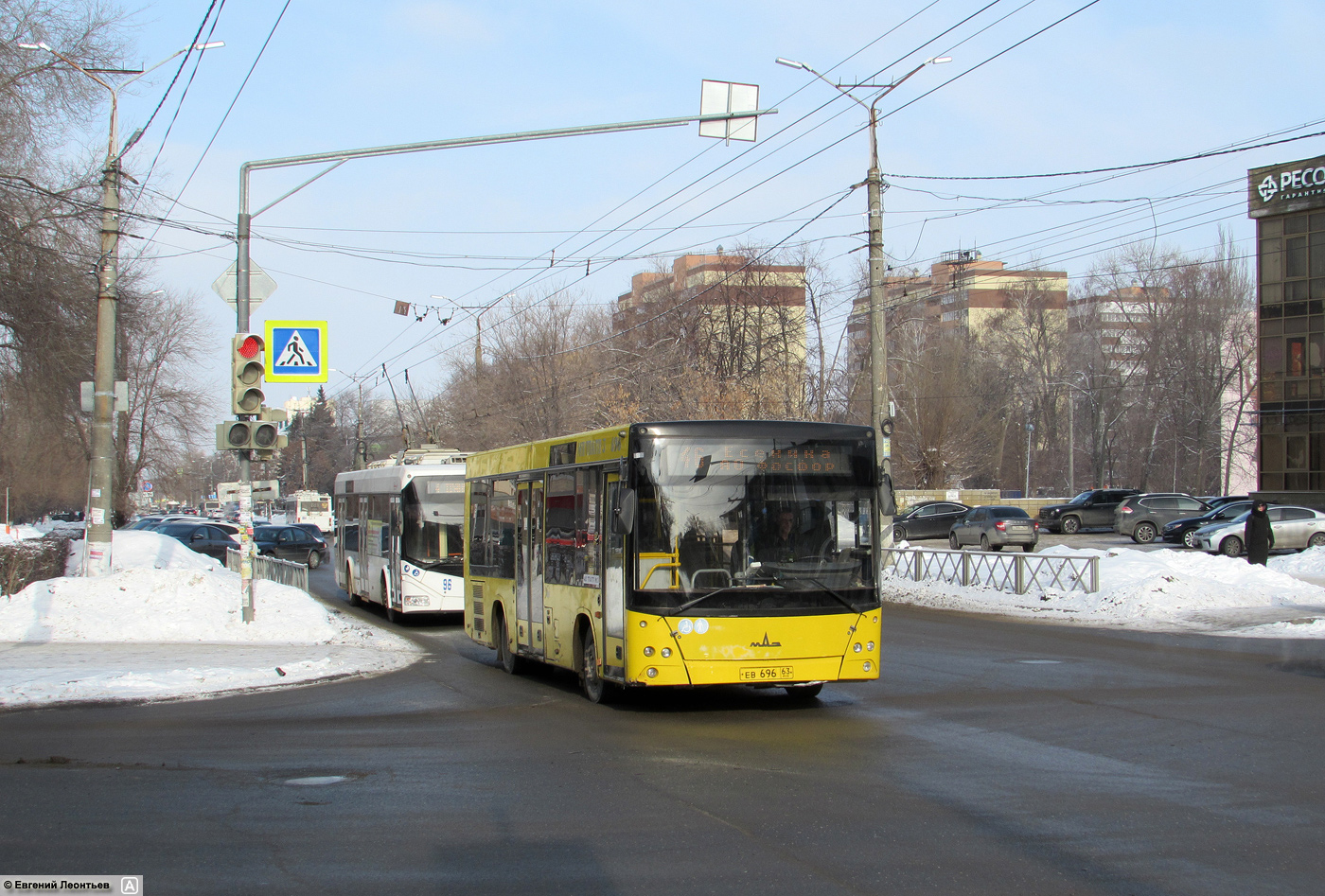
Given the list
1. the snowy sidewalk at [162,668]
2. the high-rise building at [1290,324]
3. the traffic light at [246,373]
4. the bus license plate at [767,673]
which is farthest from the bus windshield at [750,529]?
the high-rise building at [1290,324]

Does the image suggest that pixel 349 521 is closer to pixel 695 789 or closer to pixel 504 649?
pixel 504 649

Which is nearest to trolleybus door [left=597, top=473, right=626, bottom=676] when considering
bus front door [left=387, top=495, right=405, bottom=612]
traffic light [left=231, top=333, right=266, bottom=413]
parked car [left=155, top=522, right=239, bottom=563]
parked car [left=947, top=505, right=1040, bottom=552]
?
traffic light [left=231, top=333, right=266, bottom=413]

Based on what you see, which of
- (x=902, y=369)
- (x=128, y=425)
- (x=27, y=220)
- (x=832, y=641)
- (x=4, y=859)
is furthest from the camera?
(x=902, y=369)

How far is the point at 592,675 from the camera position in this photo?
460 inches

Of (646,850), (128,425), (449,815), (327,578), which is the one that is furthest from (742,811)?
(128,425)

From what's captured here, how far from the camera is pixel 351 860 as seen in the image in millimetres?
5953

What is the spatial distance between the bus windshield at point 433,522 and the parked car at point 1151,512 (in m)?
28.7

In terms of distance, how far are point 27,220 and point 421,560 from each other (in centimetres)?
894

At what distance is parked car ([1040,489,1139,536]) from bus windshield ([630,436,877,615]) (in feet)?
127

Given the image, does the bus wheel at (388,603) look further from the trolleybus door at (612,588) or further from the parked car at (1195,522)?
the parked car at (1195,522)

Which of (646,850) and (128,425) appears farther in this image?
(128,425)

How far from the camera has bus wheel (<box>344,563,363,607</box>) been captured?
2581 centimetres

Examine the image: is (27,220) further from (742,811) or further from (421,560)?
(742,811)

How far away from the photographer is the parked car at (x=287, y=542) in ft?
136
